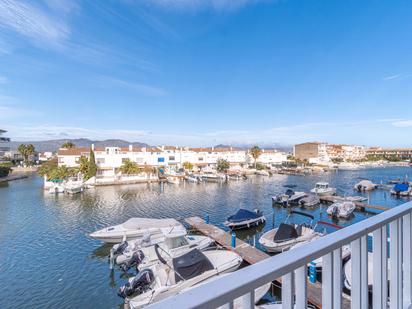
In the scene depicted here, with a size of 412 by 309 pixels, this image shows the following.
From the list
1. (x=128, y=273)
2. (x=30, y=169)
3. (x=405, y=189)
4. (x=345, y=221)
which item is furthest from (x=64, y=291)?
(x=30, y=169)

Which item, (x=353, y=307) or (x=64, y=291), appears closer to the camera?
(x=353, y=307)

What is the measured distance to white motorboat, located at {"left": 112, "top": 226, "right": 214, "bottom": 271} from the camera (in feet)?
42.1

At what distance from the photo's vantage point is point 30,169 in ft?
224

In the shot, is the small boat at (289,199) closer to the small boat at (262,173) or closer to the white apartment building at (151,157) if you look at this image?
the small boat at (262,173)

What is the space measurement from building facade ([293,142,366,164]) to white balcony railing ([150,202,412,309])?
346 ft

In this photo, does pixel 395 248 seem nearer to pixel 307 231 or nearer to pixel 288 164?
pixel 307 231

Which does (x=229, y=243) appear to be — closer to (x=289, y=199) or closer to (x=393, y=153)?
(x=289, y=199)

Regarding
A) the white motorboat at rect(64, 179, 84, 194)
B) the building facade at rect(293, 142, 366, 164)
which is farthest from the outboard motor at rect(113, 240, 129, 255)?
the building facade at rect(293, 142, 366, 164)

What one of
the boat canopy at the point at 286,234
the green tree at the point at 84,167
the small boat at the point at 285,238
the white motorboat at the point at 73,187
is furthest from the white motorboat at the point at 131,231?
the green tree at the point at 84,167

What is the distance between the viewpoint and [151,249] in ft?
44.7

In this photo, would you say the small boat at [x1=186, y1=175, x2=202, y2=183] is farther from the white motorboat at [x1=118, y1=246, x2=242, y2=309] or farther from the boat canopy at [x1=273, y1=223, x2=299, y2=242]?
the white motorboat at [x1=118, y1=246, x2=242, y2=309]

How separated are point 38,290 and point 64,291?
4.47 feet

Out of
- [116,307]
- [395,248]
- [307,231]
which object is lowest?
[116,307]

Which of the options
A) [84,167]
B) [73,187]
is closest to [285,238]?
[73,187]
